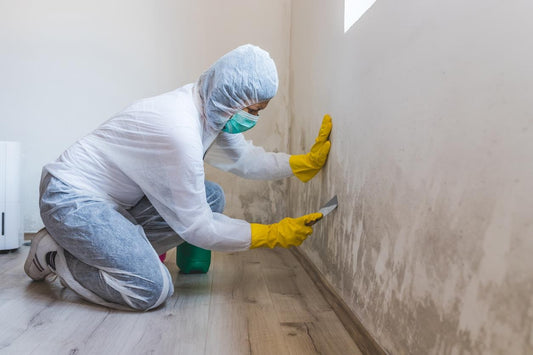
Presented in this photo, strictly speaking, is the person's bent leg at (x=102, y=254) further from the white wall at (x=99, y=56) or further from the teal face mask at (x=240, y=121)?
the white wall at (x=99, y=56)

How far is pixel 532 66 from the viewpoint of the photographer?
0.62m

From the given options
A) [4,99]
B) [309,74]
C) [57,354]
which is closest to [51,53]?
[4,99]

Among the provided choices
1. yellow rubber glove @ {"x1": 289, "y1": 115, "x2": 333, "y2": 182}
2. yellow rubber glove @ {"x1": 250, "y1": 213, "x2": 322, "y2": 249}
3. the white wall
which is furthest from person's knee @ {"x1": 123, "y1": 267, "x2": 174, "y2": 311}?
the white wall

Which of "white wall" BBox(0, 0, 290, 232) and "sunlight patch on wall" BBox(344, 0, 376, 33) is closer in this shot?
"sunlight patch on wall" BBox(344, 0, 376, 33)

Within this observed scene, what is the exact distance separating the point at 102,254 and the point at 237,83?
2.42ft

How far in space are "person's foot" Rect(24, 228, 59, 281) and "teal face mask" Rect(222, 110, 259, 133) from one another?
30.4 inches

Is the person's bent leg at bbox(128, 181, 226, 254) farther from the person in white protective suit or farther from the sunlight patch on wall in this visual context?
the sunlight patch on wall

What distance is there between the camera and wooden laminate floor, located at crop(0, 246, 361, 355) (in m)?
1.19

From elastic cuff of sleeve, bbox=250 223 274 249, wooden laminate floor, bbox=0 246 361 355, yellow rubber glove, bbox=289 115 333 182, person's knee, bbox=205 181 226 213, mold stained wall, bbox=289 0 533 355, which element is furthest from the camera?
person's knee, bbox=205 181 226 213

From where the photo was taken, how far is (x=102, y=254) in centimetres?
150

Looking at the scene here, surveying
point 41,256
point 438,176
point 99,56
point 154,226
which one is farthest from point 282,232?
point 99,56

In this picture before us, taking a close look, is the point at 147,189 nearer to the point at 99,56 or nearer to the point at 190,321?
the point at 190,321

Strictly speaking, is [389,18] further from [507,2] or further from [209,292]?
[209,292]

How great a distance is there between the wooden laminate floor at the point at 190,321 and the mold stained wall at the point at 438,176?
0.54ft
